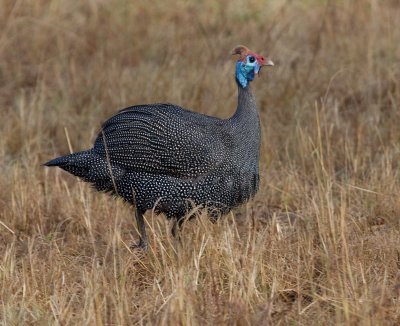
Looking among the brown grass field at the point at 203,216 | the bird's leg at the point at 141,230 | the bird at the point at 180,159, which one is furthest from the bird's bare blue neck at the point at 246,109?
the bird's leg at the point at 141,230

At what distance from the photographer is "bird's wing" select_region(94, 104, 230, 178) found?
436 centimetres

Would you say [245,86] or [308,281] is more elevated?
[245,86]

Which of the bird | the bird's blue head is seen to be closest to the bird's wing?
the bird

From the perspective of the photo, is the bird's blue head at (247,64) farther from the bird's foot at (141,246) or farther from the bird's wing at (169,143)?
the bird's foot at (141,246)

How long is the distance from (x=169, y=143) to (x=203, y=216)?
44 centimetres

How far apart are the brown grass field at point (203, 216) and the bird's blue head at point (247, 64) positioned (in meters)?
0.31

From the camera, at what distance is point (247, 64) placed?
453 centimetres

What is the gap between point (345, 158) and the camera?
5734 millimetres

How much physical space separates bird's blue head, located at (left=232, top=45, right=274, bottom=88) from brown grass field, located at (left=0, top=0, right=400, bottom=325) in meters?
0.31

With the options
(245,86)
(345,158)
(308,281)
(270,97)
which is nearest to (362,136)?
(345,158)

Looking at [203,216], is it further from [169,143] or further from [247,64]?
[247,64]

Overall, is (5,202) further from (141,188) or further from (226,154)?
(226,154)

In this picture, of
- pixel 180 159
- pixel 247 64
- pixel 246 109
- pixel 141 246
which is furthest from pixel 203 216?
pixel 247 64

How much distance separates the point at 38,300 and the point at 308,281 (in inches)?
38.6
